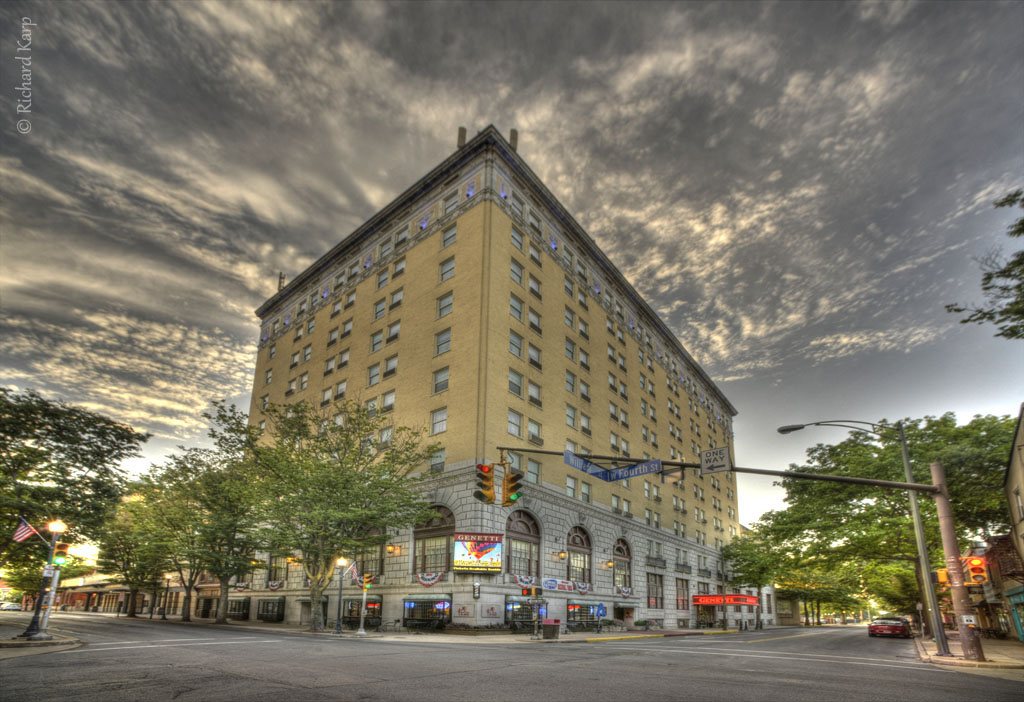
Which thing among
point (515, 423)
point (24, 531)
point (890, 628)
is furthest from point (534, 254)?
point (890, 628)

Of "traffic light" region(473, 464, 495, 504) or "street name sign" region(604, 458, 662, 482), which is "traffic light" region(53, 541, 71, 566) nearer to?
"traffic light" region(473, 464, 495, 504)

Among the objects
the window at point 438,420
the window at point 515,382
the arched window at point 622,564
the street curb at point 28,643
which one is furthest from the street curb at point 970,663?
the street curb at point 28,643

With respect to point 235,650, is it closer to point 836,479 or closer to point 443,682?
point 443,682

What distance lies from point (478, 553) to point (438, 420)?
916 centimetres

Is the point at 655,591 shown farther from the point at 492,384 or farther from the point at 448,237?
the point at 448,237

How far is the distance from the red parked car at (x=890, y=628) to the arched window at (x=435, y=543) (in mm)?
37461

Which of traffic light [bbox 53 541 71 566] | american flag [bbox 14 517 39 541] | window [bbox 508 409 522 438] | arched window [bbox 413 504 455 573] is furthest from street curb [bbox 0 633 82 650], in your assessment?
window [bbox 508 409 522 438]

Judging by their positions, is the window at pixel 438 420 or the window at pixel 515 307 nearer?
the window at pixel 438 420

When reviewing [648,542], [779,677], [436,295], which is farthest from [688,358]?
[779,677]

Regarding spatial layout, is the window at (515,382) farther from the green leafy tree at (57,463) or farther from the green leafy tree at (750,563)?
the green leafy tree at (750,563)

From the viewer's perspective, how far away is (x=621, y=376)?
52562mm

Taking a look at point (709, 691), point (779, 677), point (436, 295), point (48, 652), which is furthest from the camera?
point (436, 295)

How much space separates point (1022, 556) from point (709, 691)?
28109 millimetres

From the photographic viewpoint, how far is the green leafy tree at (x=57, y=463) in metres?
27.0
